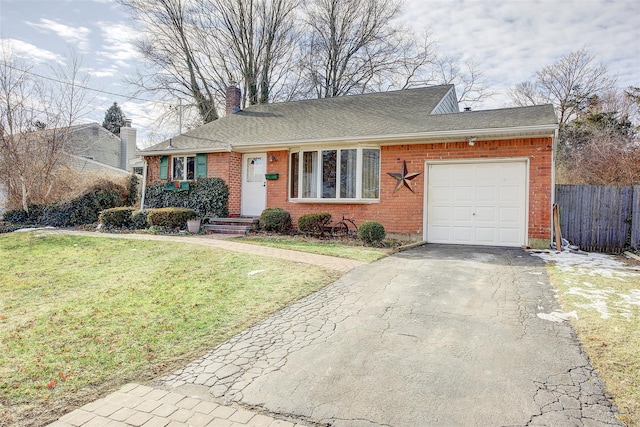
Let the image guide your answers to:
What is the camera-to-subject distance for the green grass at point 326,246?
774cm

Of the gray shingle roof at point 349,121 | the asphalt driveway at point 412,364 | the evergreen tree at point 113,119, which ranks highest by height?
the evergreen tree at point 113,119

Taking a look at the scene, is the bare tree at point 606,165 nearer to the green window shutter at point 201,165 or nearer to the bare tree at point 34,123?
the green window shutter at point 201,165

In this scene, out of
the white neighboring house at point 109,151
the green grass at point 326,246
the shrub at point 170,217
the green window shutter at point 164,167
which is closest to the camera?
the green grass at point 326,246

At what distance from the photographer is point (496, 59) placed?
18.4m

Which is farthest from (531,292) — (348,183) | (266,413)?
(348,183)

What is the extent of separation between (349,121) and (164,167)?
23.8ft

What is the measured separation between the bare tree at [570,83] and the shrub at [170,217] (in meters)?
21.8

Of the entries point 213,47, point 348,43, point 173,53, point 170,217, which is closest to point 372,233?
point 170,217

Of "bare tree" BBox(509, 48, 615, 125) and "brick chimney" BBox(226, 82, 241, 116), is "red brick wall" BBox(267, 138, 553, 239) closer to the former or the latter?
"brick chimney" BBox(226, 82, 241, 116)

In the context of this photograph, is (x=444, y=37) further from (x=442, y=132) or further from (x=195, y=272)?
(x=195, y=272)

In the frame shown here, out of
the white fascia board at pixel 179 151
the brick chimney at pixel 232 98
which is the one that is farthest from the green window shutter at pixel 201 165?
the brick chimney at pixel 232 98

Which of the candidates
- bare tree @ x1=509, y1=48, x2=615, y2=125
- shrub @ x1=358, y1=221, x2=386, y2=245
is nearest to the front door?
shrub @ x1=358, y1=221, x2=386, y2=245

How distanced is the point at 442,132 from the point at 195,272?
6875 millimetres

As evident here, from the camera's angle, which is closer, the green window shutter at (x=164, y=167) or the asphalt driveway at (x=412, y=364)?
the asphalt driveway at (x=412, y=364)
